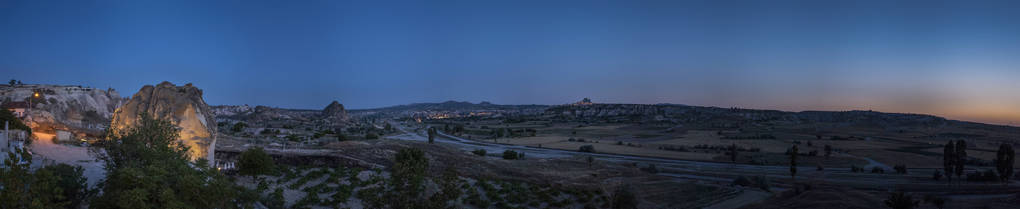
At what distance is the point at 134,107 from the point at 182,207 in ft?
54.1

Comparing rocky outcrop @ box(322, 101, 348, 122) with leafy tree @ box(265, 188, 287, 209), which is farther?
rocky outcrop @ box(322, 101, 348, 122)

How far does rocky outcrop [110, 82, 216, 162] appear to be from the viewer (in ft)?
59.3

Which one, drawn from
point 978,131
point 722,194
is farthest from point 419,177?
point 978,131

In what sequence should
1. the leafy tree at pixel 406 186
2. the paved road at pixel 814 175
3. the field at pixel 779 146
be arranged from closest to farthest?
the leafy tree at pixel 406 186, the paved road at pixel 814 175, the field at pixel 779 146

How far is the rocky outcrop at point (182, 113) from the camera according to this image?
59.3 feet

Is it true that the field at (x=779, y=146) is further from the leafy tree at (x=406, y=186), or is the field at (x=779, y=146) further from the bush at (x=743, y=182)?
the leafy tree at (x=406, y=186)

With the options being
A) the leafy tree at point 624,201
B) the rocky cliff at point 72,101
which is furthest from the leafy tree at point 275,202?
the rocky cliff at point 72,101

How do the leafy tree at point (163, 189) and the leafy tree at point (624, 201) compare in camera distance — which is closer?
the leafy tree at point (163, 189)

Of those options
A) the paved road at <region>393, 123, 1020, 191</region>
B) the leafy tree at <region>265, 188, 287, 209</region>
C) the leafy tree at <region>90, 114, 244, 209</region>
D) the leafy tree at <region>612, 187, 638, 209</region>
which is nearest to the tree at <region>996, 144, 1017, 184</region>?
the paved road at <region>393, 123, 1020, 191</region>

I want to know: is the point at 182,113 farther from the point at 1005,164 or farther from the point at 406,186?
the point at 1005,164

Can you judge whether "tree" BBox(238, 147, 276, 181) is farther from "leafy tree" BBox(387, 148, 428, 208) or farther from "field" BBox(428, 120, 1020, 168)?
"field" BBox(428, 120, 1020, 168)

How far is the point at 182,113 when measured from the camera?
60.2ft

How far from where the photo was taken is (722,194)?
109ft

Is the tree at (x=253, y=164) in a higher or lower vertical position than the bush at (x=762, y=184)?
higher
